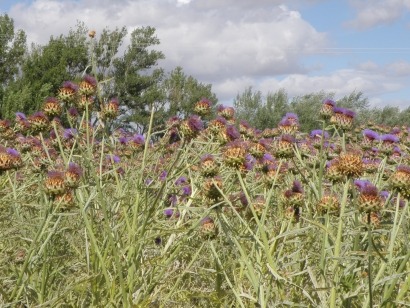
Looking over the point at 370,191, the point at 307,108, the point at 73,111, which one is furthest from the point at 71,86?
the point at 307,108

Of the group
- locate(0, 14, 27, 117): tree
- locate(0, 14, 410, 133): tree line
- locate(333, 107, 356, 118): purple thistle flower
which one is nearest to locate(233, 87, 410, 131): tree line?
locate(0, 14, 410, 133): tree line

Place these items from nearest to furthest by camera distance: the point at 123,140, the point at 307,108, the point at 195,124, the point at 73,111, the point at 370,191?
the point at 370,191 → the point at 195,124 → the point at 73,111 → the point at 123,140 → the point at 307,108

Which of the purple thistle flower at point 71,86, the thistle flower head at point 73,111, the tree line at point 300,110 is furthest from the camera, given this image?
the tree line at point 300,110

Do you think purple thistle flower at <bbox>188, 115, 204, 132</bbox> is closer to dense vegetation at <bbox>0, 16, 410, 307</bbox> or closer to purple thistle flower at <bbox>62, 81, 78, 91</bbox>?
dense vegetation at <bbox>0, 16, 410, 307</bbox>

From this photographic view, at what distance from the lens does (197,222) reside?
1.94 m

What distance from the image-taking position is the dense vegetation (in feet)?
6.08

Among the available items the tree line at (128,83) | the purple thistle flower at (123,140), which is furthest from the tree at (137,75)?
the purple thistle flower at (123,140)

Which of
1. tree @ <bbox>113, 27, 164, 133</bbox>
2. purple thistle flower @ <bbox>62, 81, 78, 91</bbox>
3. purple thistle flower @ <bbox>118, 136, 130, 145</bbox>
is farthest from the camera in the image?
tree @ <bbox>113, 27, 164, 133</bbox>

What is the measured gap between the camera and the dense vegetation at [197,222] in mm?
1854

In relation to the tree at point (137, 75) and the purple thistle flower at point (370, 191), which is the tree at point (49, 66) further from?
the purple thistle flower at point (370, 191)

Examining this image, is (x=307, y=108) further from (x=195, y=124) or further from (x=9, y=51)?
(x=195, y=124)

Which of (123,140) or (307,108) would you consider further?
(307,108)

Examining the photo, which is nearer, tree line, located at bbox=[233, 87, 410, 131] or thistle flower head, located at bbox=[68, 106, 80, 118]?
thistle flower head, located at bbox=[68, 106, 80, 118]

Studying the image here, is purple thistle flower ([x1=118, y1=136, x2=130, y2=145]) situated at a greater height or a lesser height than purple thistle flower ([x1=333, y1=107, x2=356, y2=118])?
lesser
